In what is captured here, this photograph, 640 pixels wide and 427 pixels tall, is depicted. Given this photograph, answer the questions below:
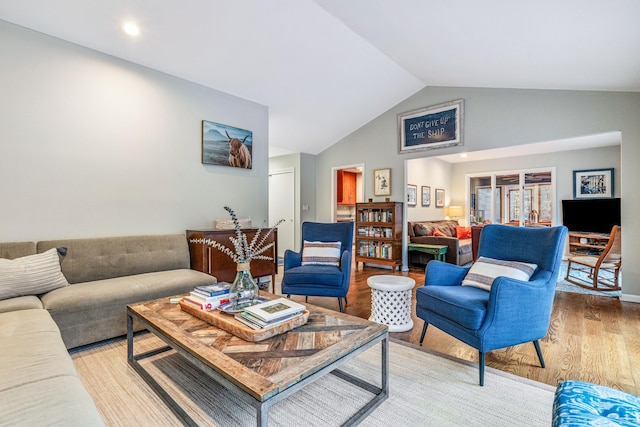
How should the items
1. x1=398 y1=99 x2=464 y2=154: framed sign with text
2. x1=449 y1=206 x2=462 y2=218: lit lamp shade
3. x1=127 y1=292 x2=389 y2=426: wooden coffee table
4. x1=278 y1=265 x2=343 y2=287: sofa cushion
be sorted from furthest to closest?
x1=449 y1=206 x2=462 y2=218: lit lamp shade
x1=398 y1=99 x2=464 y2=154: framed sign with text
x1=278 y1=265 x2=343 y2=287: sofa cushion
x1=127 y1=292 x2=389 y2=426: wooden coffee table

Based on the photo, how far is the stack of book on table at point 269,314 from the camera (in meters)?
1.57

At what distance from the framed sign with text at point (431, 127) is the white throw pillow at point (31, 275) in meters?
4.76

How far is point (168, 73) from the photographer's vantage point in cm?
353

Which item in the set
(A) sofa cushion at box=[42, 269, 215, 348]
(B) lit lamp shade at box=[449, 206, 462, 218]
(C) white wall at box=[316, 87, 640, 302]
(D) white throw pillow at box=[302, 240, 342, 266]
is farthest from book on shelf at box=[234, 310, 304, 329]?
(B) lit lamp shade at box=[449, 206, 462, 218]

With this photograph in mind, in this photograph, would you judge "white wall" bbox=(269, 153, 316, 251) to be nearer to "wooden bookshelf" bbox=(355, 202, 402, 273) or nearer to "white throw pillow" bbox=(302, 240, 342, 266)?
"wooden bookshelf" bbox=(355, 202, 402, 273)

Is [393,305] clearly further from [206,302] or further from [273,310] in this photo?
[206,302]

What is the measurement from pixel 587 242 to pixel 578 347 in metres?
5.03

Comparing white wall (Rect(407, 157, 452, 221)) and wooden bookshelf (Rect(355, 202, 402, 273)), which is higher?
white wall (Rect(407, 157, 452, 221))

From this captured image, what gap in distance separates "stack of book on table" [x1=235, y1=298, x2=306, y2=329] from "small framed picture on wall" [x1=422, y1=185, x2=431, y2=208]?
5.90 metres

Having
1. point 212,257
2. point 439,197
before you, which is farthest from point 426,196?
point 212,257

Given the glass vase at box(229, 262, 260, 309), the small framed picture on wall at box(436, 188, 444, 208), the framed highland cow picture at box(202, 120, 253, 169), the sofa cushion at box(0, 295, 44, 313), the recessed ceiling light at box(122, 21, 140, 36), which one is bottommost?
the sofa cushion at box(0, 295, 44, 313)

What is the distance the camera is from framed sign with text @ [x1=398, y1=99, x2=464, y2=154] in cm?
461

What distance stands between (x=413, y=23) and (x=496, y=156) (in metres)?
5.36

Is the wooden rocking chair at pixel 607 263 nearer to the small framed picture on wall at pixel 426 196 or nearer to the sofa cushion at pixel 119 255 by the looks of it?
the small framed picture on wall at pixel 426 196
